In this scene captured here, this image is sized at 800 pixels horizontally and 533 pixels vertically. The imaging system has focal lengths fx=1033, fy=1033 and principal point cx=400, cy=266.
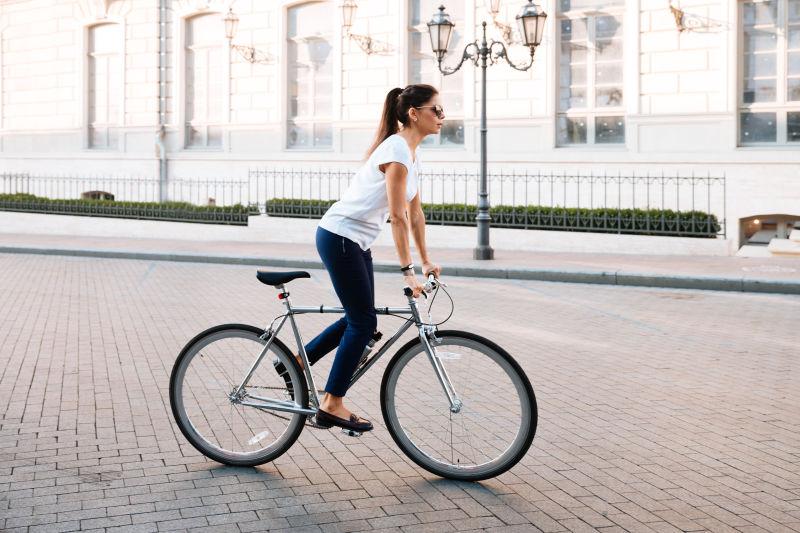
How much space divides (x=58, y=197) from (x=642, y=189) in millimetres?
14986

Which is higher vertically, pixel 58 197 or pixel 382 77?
pixel 382 77

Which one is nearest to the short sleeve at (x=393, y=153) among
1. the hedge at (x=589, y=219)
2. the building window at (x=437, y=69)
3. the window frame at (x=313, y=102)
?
the hedge at (x=589, y=219)

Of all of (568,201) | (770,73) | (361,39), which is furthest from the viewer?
(361,39)

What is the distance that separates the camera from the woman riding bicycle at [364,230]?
5.00 meters

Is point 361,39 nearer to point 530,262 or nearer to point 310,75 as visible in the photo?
point 310,75

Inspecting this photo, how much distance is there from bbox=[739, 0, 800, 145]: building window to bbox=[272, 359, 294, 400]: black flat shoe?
16.1 meters

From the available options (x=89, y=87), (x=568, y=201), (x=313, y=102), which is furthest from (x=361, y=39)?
(x=89, y=87)

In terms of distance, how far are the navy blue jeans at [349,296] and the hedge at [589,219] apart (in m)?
14.0

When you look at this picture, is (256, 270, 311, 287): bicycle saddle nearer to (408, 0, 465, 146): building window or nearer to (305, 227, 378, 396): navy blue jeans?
A: (305, 227, 378, 396): navy blue jeans

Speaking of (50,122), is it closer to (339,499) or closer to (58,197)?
(58,197)

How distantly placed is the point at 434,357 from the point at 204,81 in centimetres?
2253

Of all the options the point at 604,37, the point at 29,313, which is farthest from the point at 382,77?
the point at 29,313

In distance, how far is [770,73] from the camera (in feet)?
63.1

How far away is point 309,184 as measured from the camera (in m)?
23.5
